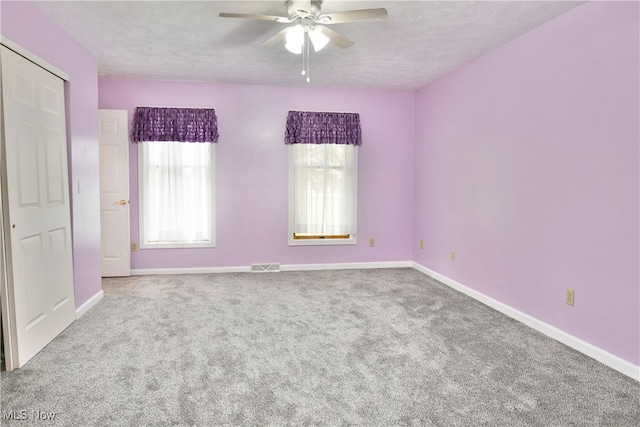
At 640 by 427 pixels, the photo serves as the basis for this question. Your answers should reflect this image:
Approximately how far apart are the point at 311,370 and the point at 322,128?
335 centimetres

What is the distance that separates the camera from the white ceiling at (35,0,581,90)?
270 centimetres

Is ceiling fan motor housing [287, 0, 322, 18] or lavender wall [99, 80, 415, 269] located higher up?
ceiling fan motor housing [287, 0, 322, 18]

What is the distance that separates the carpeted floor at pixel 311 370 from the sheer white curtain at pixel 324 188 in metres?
1.58

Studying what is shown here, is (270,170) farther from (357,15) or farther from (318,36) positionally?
(357,15)

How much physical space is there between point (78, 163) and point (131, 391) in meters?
2.11

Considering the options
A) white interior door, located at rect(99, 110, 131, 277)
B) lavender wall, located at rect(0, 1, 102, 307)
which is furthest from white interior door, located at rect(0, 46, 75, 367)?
white interior door, located at rect(99, 110, 131, 277)

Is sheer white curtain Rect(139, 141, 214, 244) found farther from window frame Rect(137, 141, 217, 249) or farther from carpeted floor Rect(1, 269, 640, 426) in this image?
carpeted floor Rect(1, 269, 640, 426)

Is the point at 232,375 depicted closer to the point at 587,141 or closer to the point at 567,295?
the point at 567,295

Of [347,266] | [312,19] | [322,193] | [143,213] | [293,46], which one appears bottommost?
[347,266]

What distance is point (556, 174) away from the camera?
9.33 feet

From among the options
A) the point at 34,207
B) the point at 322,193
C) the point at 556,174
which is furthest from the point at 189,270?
the point at 556,174

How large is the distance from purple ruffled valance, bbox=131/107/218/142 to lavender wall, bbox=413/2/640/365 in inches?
114

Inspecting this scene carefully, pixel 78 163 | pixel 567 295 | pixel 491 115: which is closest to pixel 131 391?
pixel 78 163

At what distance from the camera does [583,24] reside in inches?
103
